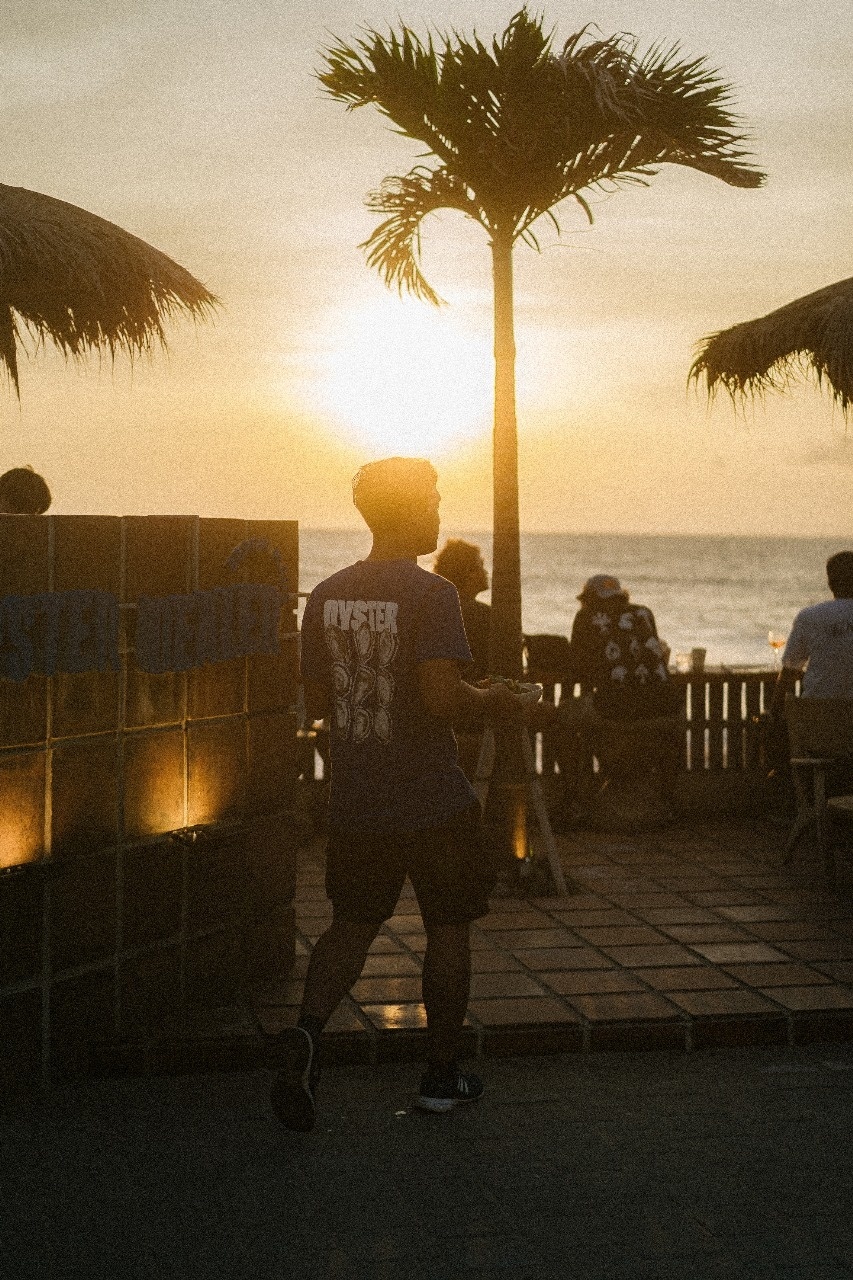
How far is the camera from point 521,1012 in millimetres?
5293

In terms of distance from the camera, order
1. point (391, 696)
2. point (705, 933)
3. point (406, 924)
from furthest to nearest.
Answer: point (406, 924)
point (705, 933)
point (391, 696)

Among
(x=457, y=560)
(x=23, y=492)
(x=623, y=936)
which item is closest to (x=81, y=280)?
(x=23, y=492)

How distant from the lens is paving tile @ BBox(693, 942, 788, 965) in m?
6.02

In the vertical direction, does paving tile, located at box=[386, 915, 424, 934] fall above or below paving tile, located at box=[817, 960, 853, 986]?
above

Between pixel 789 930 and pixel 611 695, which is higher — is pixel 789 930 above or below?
below

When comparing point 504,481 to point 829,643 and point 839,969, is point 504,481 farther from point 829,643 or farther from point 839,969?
point 839,969

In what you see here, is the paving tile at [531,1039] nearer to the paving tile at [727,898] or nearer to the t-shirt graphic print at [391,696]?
the t-shirt graphic print at [391,696]

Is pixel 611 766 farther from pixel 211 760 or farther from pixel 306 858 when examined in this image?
pixel 211 760

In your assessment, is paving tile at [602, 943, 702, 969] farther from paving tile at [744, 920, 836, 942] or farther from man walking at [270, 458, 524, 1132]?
man walking at [270, 458, 524, 1132]

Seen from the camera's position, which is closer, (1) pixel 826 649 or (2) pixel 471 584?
(2) pixel 471 584

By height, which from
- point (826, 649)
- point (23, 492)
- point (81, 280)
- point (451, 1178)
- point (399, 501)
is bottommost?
point (451, 1178)

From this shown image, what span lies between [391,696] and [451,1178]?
1378 millimetres

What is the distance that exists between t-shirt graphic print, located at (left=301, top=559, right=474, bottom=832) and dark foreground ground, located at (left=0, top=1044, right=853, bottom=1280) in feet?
3.20

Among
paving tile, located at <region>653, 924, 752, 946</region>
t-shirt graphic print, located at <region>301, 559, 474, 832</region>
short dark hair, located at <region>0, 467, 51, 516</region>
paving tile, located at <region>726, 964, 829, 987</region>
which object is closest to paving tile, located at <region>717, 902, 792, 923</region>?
paving tile, located at <region>653, 924, 752, 946</region>
